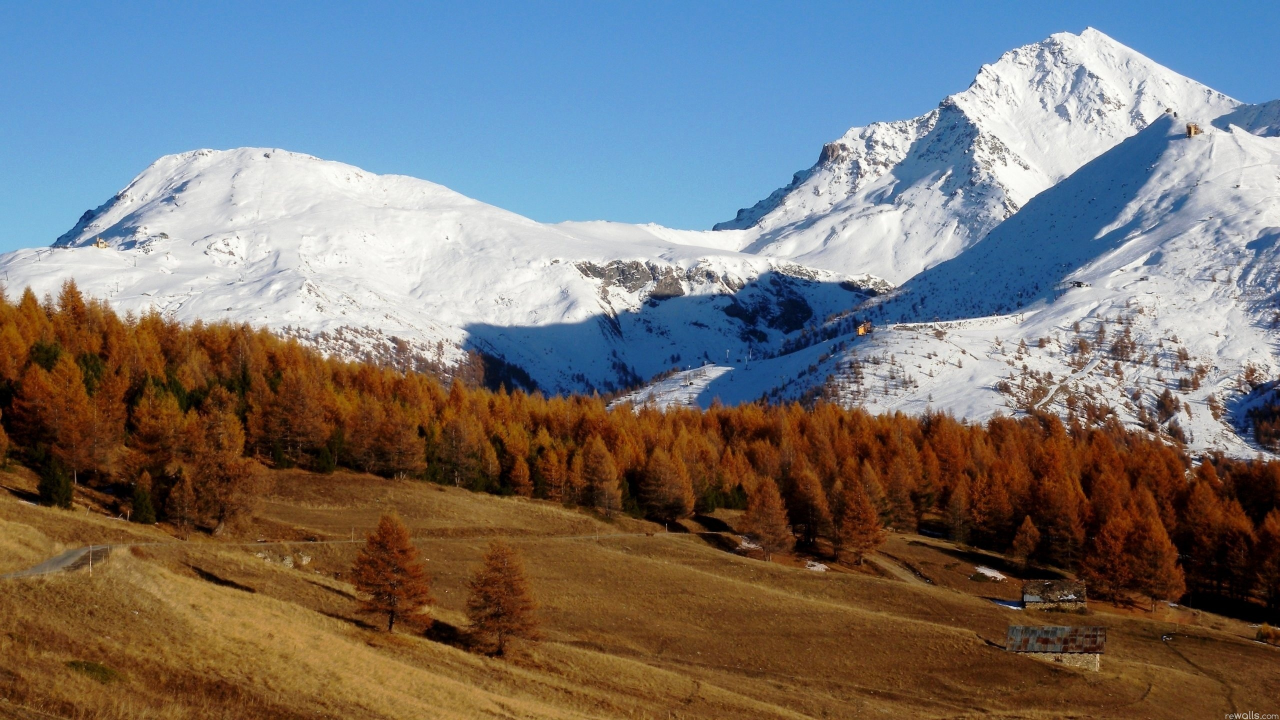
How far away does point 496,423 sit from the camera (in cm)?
14475

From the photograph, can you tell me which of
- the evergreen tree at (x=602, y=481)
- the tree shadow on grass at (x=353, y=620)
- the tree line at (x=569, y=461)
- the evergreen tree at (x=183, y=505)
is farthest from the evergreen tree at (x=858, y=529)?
the tree shadow on grass at (x=353, y=620)

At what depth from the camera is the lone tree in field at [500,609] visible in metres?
58.4

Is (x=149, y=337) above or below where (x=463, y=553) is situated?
above

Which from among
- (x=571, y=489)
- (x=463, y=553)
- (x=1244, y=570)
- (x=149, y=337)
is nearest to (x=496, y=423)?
(x=571, y=489)

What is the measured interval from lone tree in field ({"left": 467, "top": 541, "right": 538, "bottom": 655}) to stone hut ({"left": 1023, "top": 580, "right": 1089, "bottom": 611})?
51.6m

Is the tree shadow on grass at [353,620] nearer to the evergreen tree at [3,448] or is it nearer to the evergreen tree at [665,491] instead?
the evergreen tree at [3,448]

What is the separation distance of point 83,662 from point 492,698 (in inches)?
657

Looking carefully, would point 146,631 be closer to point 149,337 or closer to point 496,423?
point 496,423

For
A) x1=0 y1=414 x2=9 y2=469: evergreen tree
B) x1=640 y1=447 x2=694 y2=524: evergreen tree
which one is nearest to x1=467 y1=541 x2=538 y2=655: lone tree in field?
x1=0 y1=414 x2=9 y2=469: evergreen tree

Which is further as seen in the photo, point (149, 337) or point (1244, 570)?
point (149, 337)

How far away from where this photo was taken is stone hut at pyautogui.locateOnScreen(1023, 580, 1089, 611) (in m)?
91.6

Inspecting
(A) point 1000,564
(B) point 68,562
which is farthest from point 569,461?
(B) point 68,562

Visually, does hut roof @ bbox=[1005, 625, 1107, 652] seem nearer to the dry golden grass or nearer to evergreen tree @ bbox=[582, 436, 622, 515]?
the dry golden grass

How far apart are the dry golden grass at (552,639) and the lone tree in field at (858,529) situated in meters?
6.39
